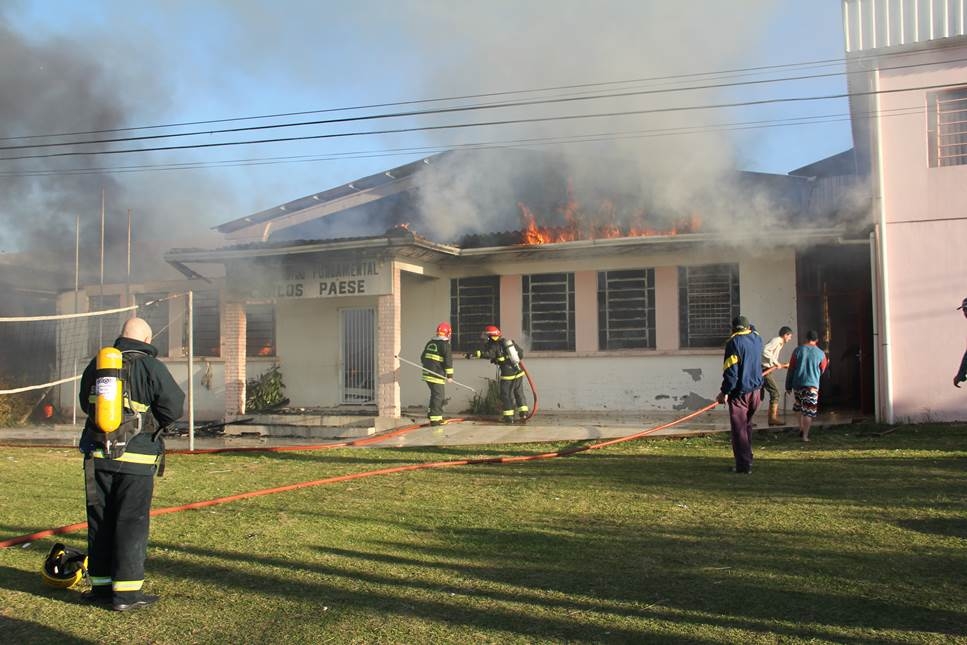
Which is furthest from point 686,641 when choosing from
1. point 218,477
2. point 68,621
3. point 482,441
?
point 482,441

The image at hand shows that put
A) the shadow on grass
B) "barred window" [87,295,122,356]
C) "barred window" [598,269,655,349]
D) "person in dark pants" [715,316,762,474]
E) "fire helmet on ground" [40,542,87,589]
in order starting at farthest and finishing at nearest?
"barred window" [87,295,122,356], "barred window" [598,269,655,349], "person in dark pants" [715,316,762,474], "fire helmet on ground" [40,542,87,589], the shadow on grass

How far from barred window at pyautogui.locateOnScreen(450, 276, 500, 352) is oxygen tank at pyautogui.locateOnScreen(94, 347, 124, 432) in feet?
34.0

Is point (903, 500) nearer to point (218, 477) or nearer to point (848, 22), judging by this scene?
point (218, 477)

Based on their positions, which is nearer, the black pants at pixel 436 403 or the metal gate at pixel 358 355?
the black pants at pixel 436 403

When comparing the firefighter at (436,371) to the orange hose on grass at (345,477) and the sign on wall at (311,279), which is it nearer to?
the sign on wall at (311,279)

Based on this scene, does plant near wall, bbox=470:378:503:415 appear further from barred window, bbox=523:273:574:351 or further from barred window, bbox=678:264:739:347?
barred window, bbox=678:264:739:347

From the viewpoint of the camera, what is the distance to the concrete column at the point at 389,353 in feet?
41.3

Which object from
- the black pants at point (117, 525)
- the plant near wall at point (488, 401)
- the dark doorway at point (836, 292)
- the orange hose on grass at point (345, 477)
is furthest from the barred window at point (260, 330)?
the black pants at point (117, 525)

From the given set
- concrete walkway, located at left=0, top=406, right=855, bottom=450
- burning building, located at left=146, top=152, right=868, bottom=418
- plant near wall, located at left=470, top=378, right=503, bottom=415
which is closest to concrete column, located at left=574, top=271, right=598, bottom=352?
burning building, located at left=146, top=152, right=868, bottom=418

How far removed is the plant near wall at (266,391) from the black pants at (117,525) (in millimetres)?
10518

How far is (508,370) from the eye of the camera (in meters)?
12.4

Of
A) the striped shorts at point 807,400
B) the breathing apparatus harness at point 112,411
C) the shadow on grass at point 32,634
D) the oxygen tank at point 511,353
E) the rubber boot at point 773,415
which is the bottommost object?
the shadow on grass at point 32,634

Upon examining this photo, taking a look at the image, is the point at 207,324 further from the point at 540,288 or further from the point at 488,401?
the point at 540,288

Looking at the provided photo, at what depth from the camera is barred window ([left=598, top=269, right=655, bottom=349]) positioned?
43.9ft
